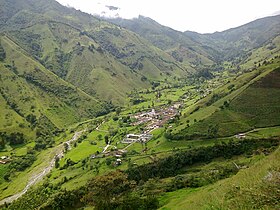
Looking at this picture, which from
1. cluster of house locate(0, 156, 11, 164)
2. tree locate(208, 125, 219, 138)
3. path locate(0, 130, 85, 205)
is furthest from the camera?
cluster of house locate(0, 156, 11, 164)

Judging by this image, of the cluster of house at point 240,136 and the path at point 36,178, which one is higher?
the cluster of house at point 240,136

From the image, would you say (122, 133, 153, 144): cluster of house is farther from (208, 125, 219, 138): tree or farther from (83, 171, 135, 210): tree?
(83, 171, 135, 210): tree

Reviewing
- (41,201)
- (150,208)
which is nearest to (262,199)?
(150,208)

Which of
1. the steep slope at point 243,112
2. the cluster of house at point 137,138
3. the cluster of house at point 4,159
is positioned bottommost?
the cluster of house at point 4,159

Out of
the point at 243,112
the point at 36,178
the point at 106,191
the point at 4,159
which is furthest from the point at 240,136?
the point at 4,159

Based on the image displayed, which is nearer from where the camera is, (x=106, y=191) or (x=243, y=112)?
(x=106, y=191)

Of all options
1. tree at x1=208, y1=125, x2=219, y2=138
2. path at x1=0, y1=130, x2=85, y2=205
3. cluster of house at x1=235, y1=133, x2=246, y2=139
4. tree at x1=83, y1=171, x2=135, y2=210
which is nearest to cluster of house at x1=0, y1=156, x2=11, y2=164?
path at x1=0, y1=130, x2=85, y2=205

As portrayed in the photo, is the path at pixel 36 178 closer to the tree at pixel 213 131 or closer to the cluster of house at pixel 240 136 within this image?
the tree at pixel 213 131

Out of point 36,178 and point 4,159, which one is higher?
point 4,159

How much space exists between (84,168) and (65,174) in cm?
869

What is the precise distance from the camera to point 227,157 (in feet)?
374

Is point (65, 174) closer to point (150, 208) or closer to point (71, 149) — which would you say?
point (71, 149)

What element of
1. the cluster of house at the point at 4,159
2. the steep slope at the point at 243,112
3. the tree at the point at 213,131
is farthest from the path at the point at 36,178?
the tree at the point at 213,131

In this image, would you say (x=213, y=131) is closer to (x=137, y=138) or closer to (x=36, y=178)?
(x=137, y=138)
